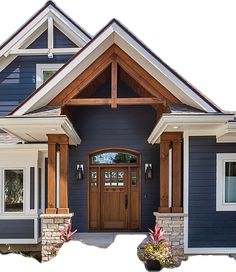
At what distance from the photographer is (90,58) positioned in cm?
835

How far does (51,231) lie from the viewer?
8305 mm

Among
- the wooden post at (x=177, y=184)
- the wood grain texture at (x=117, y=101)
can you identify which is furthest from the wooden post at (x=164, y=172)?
the wood grain texture at (x=117, y=101)

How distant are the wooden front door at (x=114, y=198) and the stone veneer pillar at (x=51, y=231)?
2128 millimetres

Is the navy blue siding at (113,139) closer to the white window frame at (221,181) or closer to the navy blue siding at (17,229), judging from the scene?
the navy blue siding at (17,229)

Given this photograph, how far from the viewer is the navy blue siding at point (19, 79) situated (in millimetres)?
11000

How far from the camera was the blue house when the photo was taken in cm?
820

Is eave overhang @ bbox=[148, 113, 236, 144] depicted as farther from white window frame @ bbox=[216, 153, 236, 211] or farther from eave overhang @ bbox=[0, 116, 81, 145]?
eave overhang @ bbox=[0, 116, 81, 145]

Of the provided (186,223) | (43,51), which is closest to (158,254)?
(186,223)

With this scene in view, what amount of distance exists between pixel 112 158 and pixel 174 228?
3033 millimetres

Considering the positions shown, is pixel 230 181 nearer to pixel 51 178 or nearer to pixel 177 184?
pixel 177 184

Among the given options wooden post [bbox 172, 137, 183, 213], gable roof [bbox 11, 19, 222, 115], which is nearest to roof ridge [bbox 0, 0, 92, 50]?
gable roof [bbox 11, 19, 222, 115]

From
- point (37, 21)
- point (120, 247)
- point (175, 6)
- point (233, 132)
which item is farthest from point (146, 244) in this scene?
point (37, 21)

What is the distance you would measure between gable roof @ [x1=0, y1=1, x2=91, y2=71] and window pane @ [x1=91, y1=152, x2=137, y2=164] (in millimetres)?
3516

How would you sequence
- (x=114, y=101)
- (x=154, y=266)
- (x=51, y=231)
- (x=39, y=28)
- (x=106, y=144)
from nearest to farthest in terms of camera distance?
(x=154, y=266), (x=51, y=231), (x=114, y=101), (x=106, y=144), (x=39, y=28)
